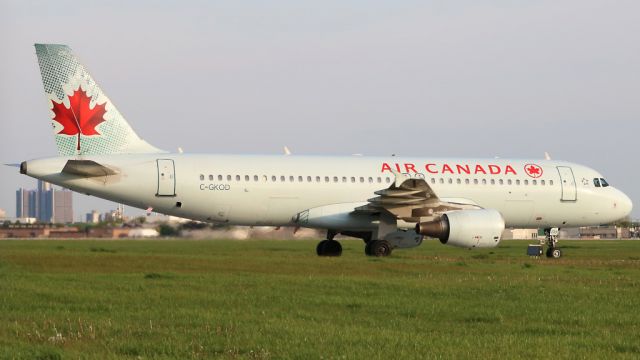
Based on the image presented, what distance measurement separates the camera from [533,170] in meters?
35.5

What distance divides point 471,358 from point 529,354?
2.48ft

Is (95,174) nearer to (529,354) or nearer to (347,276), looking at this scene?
(347,276)

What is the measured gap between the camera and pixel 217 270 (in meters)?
23.0

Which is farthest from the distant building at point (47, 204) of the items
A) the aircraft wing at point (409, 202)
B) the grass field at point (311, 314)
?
the grass field at point (311, 314)

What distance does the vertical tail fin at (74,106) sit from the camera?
2998 centimetres

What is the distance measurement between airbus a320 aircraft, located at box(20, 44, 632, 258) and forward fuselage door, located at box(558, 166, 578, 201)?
0.04 metres

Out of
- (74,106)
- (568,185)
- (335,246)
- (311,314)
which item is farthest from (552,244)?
(311,314)

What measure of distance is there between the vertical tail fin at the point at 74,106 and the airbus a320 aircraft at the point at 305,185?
0.03 meters

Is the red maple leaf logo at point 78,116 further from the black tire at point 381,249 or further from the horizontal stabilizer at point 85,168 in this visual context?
the black tire at point 381,249

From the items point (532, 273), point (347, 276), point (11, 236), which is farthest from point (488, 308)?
point (11, 236)

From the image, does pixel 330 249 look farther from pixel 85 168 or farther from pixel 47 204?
pixel 47 204

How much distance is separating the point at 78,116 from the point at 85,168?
6.29 feet

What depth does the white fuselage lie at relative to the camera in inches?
1194

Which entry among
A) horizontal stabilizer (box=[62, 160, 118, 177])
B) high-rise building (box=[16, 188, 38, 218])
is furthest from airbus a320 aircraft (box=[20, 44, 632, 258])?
high-rise building (box=[16, 188, 38, 218])
